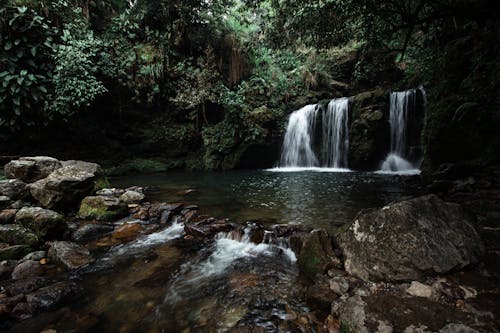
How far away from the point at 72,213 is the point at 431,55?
9355 mm

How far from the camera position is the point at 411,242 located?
2240 millimetres

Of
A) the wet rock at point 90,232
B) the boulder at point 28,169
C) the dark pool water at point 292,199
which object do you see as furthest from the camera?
the boulder at point 28,169

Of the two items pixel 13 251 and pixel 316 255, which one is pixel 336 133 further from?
pixel 13 251

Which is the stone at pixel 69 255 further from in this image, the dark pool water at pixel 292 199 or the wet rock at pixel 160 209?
the dark pool water at pixel 292 199

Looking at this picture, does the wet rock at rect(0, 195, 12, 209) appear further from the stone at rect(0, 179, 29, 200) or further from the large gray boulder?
the large gray boulder

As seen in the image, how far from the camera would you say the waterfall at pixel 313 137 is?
39.6 feet

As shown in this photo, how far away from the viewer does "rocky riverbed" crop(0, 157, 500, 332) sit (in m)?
1.86

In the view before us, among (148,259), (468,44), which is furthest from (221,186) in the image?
(468,44)

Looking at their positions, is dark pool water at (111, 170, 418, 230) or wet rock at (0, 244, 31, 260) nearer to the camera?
wet rock at (0, 244, 31, 260)

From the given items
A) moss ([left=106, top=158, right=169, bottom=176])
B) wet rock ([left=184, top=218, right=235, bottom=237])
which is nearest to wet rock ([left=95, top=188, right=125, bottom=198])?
wet rock ([left=184, top=218, right=235, bottom=237])

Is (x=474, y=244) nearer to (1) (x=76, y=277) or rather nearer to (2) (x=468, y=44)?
(1) (x=76, y=277)

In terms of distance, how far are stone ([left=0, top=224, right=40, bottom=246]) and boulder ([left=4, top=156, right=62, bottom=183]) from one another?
7.93ft

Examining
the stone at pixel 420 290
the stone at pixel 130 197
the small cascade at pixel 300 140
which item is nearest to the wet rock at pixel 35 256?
the stone at pixel 130 197

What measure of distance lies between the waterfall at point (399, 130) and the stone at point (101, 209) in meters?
10.7
